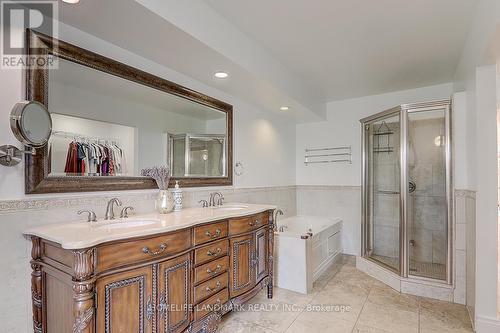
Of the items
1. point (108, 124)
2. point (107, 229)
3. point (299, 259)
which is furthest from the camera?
point (299, 259)

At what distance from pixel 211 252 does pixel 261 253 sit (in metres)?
0.75

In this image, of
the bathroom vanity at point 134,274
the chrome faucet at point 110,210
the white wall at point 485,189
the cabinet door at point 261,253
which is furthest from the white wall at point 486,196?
the chrome faucet at point 110,210

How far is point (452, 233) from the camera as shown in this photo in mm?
2826

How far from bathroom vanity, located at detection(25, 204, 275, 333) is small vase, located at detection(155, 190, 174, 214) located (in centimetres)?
18

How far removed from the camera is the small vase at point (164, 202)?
2.13 m

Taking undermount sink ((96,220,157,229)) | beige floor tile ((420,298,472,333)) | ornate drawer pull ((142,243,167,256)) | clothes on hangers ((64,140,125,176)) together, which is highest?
clothes on hangers ((64,140,125,176))

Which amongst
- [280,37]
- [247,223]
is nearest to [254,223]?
[247,223]

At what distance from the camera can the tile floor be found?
2248 millimetres

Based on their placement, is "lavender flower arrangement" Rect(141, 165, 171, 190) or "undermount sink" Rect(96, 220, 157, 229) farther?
"lavender flower arrangement" Rect(141, 165, 171, 190)

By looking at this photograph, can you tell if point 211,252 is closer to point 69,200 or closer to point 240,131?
point 69,200

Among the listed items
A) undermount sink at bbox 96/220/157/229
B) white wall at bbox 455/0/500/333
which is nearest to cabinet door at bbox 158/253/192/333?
undermount sink at bbox 96/220/157/229

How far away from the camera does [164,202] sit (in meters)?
2.13

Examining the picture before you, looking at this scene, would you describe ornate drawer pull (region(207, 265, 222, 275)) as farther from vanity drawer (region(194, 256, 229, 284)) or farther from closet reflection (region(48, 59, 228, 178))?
closet reflection (region(48, 59, 228, 178))

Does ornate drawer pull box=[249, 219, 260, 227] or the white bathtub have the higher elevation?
ornate drawer pull box=[249, 219, 260, 227]
